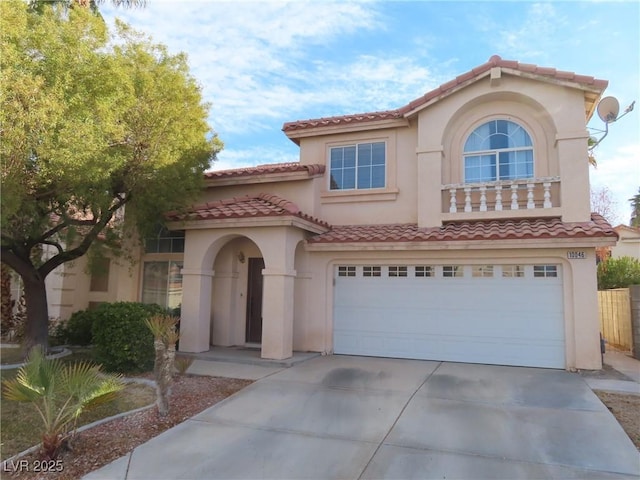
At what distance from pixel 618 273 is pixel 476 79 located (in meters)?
9.67

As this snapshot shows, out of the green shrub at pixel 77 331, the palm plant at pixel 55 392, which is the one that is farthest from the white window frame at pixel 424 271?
the green shrub at pixel 77 331

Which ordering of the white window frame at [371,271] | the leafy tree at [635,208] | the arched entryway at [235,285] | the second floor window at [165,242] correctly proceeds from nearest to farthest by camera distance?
the arched entryway at [235,285]
the white window frame at [371,271]
the second floor window at [165,242]
the leafy tree at [635,208]

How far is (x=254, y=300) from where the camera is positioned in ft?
43.3

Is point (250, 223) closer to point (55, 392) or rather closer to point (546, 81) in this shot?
point (55, 392)

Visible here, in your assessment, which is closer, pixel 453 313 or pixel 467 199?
pixel 453 313

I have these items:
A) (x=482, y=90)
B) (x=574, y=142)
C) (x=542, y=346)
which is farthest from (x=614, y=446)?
(x=482, y=90)

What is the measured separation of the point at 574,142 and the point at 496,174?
1960 millimetres

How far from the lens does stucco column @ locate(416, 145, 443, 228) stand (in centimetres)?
1183

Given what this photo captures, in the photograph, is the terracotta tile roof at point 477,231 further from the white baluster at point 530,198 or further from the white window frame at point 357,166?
the white window frame at point 357,166

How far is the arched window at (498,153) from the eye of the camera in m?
11.8

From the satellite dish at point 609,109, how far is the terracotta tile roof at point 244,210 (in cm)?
791

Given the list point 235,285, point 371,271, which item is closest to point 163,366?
point 235,285

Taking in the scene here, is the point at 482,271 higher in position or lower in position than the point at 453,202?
lower

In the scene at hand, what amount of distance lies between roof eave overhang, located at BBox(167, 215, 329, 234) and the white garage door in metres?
1.73
